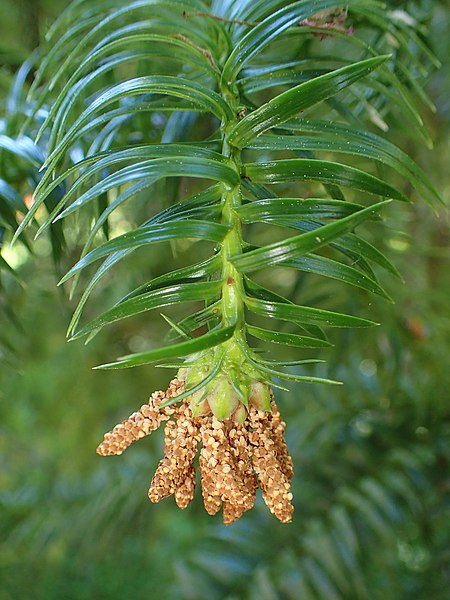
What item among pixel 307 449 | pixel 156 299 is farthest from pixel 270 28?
pixel 307 449

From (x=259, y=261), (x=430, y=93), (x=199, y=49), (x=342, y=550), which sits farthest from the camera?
(x=430, y=93)

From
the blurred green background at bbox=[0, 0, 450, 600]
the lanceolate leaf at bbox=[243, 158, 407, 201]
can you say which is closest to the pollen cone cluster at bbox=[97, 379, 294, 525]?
the lanceolate leaf at bbox=[243, 158, 407, 201]

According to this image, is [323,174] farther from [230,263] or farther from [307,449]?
[307,449]

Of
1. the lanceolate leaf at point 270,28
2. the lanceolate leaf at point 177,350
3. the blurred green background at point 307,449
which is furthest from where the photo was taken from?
the blurred green background at point 307,449

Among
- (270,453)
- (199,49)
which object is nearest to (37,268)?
(199,49)

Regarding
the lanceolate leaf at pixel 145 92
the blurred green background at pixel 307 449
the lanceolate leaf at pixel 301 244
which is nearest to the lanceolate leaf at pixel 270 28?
the lanceolate leaf at pixel 145 92

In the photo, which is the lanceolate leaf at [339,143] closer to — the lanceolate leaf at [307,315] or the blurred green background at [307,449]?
the lanceolate leaf at [307,315]

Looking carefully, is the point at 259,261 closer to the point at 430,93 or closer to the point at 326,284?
the point at 326,284

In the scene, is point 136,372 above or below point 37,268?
below
